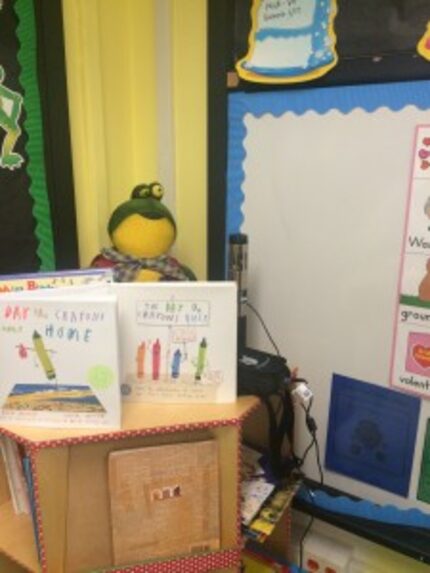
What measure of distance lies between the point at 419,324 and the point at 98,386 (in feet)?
2.46

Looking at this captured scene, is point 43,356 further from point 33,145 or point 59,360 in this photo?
point 33,145

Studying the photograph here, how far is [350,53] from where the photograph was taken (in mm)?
1241

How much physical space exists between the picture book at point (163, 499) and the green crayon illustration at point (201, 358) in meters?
0.14

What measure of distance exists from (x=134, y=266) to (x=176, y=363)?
0.37 meters

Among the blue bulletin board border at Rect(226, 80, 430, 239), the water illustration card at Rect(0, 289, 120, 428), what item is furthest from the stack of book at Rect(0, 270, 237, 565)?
the blue bulletin board border at Rect(226, 80, 430, 239)

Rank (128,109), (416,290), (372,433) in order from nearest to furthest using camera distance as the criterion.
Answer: (416,290)
(372,433)
(128,109)

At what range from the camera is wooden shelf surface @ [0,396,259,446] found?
1077mm

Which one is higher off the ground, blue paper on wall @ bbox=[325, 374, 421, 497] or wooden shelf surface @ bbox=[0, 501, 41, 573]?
blue paper on wall @ bbox=[325, 374, 421, 497]

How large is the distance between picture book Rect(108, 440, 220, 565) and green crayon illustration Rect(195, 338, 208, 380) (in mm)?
144

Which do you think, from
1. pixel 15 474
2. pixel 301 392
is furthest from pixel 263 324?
pixel 15 474

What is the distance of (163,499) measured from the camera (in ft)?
3.77

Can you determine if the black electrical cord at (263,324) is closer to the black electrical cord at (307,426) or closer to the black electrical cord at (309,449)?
the black electrical cord at (307,426)

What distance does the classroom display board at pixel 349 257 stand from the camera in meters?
1.25

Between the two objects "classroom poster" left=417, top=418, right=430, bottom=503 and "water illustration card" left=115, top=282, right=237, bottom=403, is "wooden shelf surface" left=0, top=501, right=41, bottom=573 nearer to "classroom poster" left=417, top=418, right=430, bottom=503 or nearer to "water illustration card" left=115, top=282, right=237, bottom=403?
"water illustration card" left=115, top=282, right=237, bottom=403
